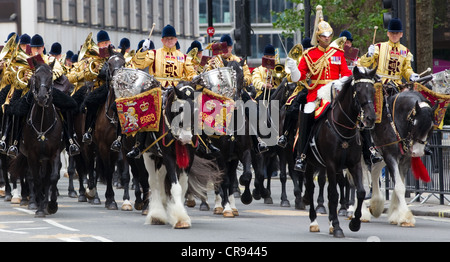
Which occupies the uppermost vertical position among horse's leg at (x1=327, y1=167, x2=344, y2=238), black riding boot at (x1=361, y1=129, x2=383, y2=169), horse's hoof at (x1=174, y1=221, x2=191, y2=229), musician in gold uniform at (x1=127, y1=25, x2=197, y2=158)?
musician in gold uniform at (x1=127, y1=25, x2=197, y2=158)

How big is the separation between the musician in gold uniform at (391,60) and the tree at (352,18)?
A: 51.2 feet

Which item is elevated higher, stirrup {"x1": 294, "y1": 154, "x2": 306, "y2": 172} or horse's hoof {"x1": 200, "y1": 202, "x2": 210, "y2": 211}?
stirrup {"x1": 294, "y1": 154, "x2": 306, "y2": 172}

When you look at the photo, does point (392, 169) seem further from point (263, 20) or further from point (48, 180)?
point (263, 20)

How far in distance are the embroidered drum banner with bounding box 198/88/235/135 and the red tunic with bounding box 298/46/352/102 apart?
1.53 m

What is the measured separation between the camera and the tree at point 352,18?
34062 millimetres

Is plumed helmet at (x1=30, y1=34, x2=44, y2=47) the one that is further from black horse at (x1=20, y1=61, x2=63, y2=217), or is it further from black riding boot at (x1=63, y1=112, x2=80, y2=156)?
black horse at (x1=20, y1=61, x2=63, y2=217)

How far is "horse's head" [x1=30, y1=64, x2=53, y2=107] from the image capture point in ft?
54.2

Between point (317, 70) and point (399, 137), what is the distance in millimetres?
2283

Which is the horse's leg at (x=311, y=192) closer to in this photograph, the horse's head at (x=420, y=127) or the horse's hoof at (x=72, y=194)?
the horse's head at (x=420, y=127)

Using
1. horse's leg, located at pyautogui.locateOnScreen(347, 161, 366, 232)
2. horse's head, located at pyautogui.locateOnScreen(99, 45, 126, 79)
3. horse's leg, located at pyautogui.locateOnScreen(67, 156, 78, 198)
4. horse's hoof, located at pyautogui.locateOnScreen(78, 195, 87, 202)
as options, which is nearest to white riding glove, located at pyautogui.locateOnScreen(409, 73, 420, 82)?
horse's leg, located at pyautogui.locateOnScreen(347, 161, 366, 232)

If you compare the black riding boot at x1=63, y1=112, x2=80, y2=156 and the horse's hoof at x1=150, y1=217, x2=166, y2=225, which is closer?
the horse's hoof at x1=150, y1=217, x2=166, y2=225

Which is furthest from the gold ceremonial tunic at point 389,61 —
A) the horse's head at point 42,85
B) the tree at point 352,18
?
the tree at point 352,18
